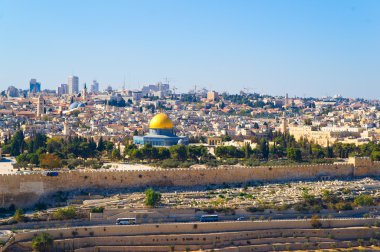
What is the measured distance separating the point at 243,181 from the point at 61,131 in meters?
36.2

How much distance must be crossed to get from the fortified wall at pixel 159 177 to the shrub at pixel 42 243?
6.02m

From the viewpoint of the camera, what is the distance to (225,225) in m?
28.7

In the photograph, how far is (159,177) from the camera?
3553cm

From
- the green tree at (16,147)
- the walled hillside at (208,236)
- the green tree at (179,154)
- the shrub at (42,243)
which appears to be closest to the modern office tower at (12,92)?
the green tree at (16,147)

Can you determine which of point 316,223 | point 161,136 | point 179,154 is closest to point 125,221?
point 316,223

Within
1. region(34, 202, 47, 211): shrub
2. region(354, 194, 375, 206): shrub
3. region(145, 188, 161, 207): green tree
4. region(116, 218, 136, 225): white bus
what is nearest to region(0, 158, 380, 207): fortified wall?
region(34, 202, 47, 211): shrub

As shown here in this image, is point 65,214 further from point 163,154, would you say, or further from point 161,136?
point 161,136

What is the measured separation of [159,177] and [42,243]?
32.9 feet

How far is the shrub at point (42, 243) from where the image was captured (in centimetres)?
2609

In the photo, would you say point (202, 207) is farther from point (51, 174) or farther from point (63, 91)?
point (63, 91)

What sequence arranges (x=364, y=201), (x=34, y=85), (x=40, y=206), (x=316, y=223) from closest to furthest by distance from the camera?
(x=316, y=223) → (x=40, y=206) → (x=364, y=201) → (x=34, y=85)

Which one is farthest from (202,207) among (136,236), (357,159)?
(357,159)

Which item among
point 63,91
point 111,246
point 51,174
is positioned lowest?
point 111,246

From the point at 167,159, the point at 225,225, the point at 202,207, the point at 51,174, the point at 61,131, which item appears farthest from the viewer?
the point at 61,131
